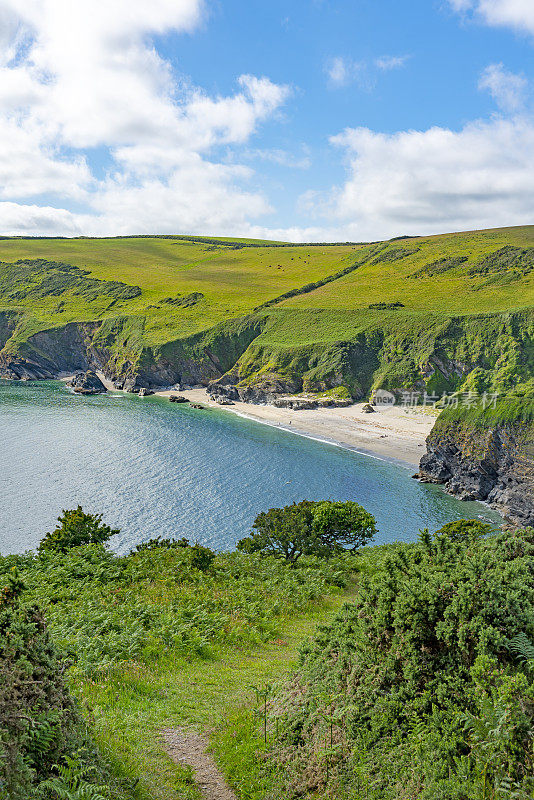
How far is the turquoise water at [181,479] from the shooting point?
58531 millimetres

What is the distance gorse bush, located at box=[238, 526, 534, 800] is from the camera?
809 centimetres

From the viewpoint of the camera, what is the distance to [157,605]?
2097 centimetres

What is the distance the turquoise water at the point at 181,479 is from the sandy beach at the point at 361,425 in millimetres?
4599

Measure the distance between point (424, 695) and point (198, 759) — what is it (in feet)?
17.5

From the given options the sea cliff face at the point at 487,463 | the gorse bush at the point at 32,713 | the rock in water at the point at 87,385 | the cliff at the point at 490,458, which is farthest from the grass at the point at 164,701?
the rock in water at the point at 87,385

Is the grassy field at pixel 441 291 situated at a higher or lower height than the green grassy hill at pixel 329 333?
higher

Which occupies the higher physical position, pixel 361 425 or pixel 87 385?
pixel 87 385

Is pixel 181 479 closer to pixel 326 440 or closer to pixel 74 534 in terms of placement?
pixel 326 440

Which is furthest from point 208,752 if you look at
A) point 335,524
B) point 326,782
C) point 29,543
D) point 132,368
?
point 132,368

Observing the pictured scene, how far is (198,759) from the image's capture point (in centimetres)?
1109

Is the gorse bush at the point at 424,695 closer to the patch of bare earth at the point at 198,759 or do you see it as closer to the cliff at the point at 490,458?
the patch of bare earth at the point at 198,759
